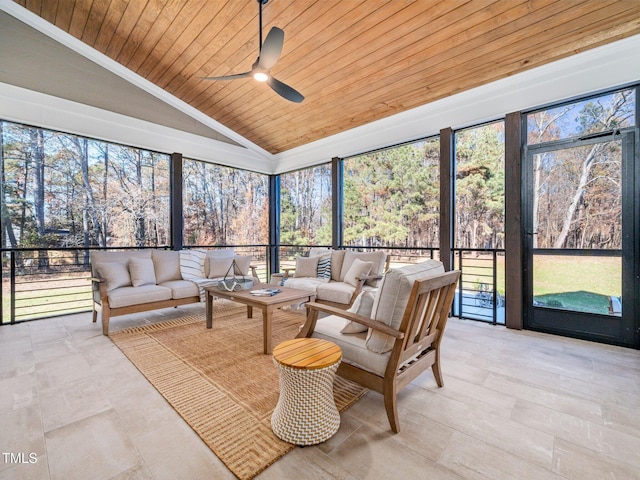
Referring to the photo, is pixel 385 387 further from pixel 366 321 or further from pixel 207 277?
pixel 207 277

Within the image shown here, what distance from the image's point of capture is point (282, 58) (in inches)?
147

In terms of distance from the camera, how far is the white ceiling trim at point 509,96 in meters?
2.94

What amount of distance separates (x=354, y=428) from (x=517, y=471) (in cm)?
81

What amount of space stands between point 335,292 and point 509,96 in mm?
3194

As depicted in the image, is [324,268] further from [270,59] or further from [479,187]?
[270,59]

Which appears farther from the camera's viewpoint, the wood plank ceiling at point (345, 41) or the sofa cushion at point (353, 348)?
the wood plank ceiling at point (345, 41)

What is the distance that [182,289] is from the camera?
3947mm

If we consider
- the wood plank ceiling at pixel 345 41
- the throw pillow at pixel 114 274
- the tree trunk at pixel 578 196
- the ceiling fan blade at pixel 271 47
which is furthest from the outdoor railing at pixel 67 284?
the ceiling fan blade at pixel 271 47

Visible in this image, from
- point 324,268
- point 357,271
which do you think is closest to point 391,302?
point 357,271

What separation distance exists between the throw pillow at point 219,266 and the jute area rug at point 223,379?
0.86m

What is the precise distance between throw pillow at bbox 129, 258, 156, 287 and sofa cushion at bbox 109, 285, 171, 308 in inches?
4.2

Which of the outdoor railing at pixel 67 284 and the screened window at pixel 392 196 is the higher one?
the screened window at pixel 392 196

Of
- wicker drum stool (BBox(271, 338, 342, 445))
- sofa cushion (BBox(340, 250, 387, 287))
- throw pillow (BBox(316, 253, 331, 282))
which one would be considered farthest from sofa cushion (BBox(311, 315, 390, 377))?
throw pillow (BBox(316, 253, 331, 282))

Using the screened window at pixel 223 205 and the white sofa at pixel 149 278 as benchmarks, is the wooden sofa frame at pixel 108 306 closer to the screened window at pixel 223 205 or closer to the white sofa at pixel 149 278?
the white sofa at pixel 149 278
